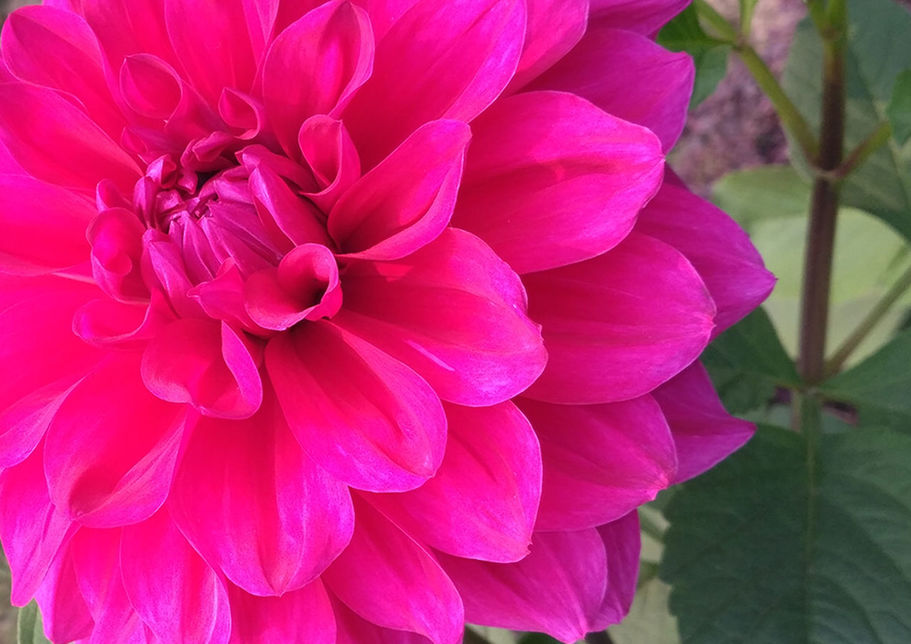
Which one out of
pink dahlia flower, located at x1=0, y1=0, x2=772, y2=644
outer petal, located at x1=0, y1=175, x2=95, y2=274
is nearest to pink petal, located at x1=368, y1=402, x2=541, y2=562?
pink dahlia flower, located at x1=0, y1=0, x2=772, y2=644

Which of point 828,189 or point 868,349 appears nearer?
point 828,189

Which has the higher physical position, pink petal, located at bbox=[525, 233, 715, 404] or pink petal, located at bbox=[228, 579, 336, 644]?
pink petal, located at bbox=[525, 233, 715, 404]

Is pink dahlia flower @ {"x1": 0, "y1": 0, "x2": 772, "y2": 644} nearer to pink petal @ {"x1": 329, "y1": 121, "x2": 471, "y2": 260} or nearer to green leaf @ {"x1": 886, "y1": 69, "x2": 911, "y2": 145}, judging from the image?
pink petal @ {"x1": 329, "y1": 121, "x2": 471, "y2": 260}

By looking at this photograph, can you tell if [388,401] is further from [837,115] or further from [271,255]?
[837,115]

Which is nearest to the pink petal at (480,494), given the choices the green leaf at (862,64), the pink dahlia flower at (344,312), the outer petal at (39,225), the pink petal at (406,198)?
the pink dahlia flower at (344,312)

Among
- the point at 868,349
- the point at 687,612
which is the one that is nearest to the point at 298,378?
the point at 687,612

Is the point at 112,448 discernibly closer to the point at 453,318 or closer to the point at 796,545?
the point at 453,318
